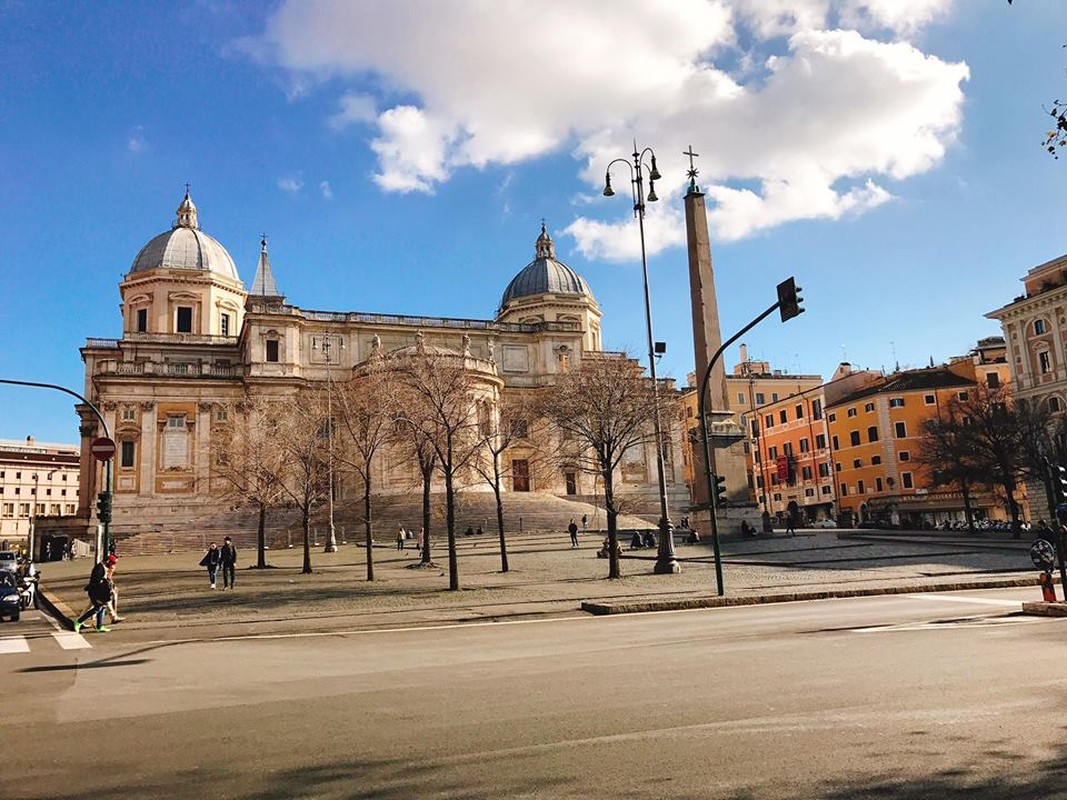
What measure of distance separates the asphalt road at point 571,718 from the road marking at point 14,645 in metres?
1.61

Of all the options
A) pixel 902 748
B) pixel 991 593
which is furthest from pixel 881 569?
pixel 902 748

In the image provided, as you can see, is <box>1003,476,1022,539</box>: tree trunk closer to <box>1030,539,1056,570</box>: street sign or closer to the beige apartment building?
<box>1030,539,1056,570</box>: street sign

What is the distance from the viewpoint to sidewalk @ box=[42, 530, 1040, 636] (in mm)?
18875

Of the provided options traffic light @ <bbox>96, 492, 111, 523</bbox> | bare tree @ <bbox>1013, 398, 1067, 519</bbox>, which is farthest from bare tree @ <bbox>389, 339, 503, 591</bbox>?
bare tree @ <bbox>1013, 398, 1067, 519</bbox>

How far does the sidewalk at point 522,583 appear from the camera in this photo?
18.9 m

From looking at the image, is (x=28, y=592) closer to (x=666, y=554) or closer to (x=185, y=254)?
(x=666, y=554)

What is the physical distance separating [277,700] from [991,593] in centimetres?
1625

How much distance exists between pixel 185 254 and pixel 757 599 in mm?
68979

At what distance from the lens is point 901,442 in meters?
68.2

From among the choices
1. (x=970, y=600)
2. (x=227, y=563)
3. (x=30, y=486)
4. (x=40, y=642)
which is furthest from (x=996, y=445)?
(x=30, y=486)

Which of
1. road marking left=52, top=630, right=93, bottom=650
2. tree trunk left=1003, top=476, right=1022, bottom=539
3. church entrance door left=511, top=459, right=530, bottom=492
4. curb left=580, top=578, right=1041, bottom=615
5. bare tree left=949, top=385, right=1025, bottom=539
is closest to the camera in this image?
road marking left=52, top=630, right=93, bottom=650

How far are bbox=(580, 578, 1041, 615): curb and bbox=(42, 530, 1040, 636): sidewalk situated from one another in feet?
0.10

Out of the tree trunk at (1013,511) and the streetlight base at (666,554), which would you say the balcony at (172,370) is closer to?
the streetlight base at (666,554)

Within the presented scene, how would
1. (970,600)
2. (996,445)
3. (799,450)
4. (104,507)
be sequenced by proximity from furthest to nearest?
(799,450) → (996,445) → (104,507) → (970,600)
